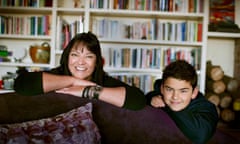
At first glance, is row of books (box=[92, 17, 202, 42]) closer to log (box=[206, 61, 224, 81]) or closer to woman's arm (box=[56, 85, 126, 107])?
log (box=[206, 61, 224, 81])

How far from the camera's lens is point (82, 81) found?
1379 mm

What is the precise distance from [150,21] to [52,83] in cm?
163

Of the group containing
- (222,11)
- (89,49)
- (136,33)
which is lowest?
(89,49)

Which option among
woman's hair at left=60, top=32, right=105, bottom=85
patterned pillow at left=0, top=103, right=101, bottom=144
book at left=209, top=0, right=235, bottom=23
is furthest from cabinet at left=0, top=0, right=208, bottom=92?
patterned pillow at left=0, top=103, right=101, bottom=144

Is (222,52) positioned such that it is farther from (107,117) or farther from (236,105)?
(107,117)

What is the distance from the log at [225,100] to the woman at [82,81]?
4.88 feet

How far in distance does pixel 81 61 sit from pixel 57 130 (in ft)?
1.56

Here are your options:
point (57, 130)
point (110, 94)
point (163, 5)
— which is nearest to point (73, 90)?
point (110, 94)

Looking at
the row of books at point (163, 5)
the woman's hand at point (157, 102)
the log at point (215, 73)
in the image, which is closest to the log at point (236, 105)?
the log at point (215, 73)

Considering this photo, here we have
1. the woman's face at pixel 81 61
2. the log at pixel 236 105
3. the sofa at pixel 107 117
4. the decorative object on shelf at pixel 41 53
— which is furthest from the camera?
the decorative object on shelf at pixel 41 53

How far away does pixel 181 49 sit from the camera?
279cm

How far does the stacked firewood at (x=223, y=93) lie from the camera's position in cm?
261

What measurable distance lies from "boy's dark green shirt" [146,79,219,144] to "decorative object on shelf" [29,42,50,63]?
167 centimetres

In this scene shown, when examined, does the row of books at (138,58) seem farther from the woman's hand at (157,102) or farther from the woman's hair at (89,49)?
the woman's hand at (157,102)
